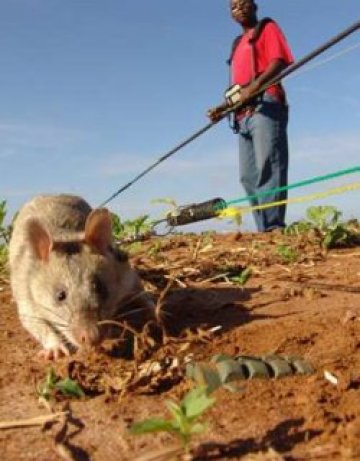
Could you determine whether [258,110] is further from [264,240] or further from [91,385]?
[91,385]

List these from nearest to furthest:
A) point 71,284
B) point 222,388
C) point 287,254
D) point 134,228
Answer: point 222,388 < point 71,284 < point 287,254 < point 134,228

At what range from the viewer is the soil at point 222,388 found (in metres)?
2.80

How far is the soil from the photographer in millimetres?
2803

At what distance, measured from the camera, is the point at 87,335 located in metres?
4.41

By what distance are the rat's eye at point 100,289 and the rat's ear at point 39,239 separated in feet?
1.60

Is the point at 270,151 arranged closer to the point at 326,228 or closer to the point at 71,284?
the point at 326,228

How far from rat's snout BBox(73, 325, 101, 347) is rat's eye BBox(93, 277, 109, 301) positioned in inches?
13.3

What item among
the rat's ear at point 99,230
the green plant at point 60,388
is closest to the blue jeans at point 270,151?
the rat's ear at point 99,230

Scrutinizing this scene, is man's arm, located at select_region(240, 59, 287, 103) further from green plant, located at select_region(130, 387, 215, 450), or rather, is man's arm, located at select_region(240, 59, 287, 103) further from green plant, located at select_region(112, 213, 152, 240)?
green plant, located at select_region(130, 387, 215, 450)

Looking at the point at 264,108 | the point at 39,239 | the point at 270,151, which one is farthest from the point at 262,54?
the point at 39,239

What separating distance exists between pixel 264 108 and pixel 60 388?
6.99 meters

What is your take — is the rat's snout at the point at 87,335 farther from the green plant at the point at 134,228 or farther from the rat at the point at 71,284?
the green plant at the point at 134,228

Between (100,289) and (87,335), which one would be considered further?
(100,289)

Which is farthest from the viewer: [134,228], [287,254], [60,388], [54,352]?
[134,228]
